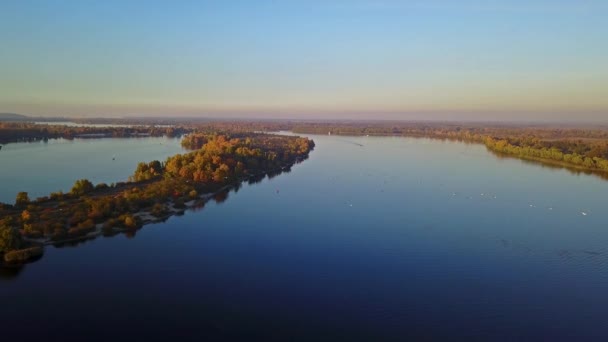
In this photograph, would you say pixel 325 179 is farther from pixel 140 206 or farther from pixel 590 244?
pixel 590 244

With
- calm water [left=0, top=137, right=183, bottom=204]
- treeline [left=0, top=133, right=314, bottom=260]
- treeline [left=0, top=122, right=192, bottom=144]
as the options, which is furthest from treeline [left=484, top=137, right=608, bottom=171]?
treeline [left=0, top=122, right=192, bottom=144]

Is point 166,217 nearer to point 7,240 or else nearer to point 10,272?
point 7,240

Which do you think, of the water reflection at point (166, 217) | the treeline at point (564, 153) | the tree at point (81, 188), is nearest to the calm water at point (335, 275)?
the water reflection at point (166, 217)

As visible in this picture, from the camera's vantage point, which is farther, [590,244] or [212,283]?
[590,244]

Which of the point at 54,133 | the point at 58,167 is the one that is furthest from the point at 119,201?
the point at 54,133

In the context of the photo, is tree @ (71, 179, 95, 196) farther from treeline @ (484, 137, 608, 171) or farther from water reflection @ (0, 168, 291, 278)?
treeline @ (484, 137, 608, 171)

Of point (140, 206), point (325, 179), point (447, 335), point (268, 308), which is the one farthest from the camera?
point (325, 179)

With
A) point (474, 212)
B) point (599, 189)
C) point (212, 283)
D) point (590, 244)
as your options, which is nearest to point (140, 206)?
point (212, 283)

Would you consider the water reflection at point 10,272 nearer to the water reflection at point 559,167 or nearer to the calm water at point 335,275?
the calm water at point 335,275
